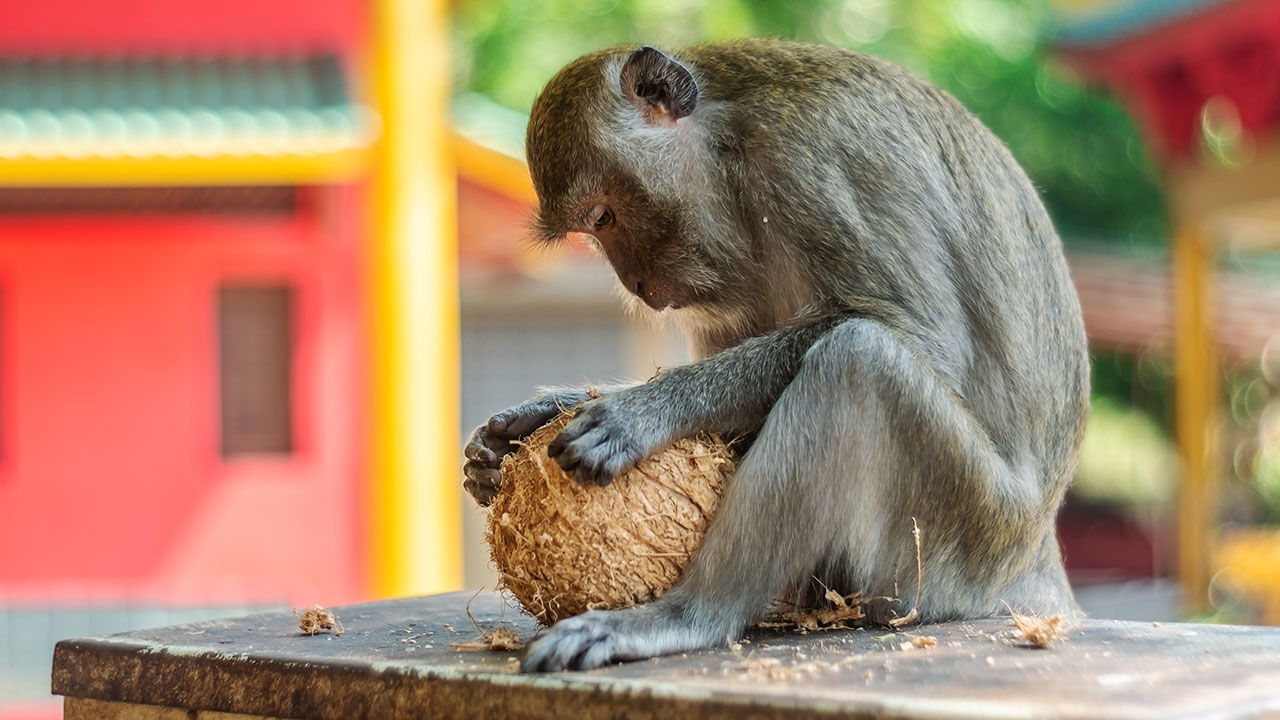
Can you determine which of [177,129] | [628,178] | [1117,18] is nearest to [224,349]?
[177,129]

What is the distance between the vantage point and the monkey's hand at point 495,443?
3.47m

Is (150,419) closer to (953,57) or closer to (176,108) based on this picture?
(176,108)

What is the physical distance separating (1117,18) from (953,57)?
10160 mm

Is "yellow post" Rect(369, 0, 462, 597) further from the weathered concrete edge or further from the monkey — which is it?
the weathered concrete edge

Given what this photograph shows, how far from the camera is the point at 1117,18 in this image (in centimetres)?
1049

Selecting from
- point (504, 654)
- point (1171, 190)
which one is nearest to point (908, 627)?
point (504, 654)

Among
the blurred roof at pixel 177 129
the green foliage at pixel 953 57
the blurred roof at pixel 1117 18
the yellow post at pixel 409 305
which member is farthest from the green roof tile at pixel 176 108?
the green foliage at pixel 953 57

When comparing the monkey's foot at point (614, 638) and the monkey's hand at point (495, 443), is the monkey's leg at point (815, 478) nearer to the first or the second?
the monkey's foot at point (614, 638)

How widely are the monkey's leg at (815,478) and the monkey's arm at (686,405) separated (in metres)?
0.18

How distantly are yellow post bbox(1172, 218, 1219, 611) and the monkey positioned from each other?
699cm

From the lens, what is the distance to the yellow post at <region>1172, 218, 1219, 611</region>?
10219 millimetres

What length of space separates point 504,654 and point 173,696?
695mm

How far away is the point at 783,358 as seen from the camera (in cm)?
326

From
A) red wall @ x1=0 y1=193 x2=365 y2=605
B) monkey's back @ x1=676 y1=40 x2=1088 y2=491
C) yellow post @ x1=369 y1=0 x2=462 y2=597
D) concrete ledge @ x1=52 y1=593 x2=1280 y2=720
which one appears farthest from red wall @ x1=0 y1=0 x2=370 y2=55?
concrete ledge @ x1=52 y1=593 x2=1280 y2=720
